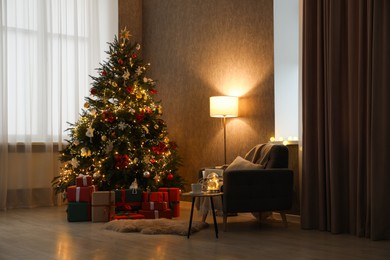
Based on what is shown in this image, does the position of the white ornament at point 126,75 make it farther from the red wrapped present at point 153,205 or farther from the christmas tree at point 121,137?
the red wrapped present at point 153,205

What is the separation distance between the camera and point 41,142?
7.70 m

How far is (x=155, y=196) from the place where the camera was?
6.24 m

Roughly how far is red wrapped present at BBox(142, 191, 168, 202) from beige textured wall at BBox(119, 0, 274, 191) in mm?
1087

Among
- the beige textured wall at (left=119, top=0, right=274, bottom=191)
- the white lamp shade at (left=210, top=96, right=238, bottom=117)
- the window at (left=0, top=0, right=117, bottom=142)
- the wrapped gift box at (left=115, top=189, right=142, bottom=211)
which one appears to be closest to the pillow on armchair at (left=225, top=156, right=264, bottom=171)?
the beige textured wall at (left=119, top=0, right=274, bottom=191)

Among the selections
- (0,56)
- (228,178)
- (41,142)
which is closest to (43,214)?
(41,142)

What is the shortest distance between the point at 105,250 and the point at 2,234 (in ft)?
4.60

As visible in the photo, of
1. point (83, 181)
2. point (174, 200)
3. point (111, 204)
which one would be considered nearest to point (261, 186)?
point (174, 200)

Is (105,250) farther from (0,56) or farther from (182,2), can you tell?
(182,2)

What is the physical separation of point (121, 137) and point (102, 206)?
3.40 ft

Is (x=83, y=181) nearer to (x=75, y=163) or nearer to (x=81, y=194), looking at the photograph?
(x=81, y=194)

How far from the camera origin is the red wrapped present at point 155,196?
6.24 m

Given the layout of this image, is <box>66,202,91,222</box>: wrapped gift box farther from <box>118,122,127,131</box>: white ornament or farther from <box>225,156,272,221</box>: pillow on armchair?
<box>225,156,272,221</box>: pillow on armchair

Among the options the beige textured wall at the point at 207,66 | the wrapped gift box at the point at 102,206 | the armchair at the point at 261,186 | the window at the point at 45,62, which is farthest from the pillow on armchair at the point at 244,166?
the window at the point at 45,62

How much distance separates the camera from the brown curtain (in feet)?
15.3
